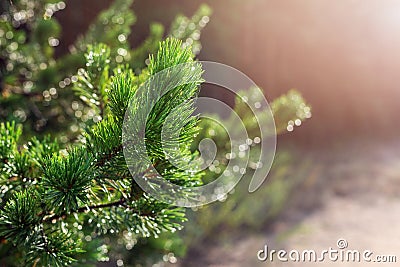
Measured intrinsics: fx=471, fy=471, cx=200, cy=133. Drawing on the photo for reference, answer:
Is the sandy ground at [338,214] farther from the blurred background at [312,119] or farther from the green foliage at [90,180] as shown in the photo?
the green foliage at [90,180]

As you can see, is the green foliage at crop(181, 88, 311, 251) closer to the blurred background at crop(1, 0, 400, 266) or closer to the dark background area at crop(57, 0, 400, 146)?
the blurred background at crop(1, 0, 400, 266)

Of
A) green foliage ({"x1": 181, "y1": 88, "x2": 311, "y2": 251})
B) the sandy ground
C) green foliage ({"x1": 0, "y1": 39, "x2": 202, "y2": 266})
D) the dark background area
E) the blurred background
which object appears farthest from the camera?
the dark background area

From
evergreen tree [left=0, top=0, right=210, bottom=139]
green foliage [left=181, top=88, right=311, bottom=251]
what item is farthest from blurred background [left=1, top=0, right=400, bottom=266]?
evergreen tree [left=0, top=0, right=210, bottom=139]

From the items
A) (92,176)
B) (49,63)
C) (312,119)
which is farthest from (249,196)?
(92,176)

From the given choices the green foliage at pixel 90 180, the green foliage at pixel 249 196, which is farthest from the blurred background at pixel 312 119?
the green foliage at pixel 90 180

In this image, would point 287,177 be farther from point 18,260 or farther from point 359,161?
point 18,260
